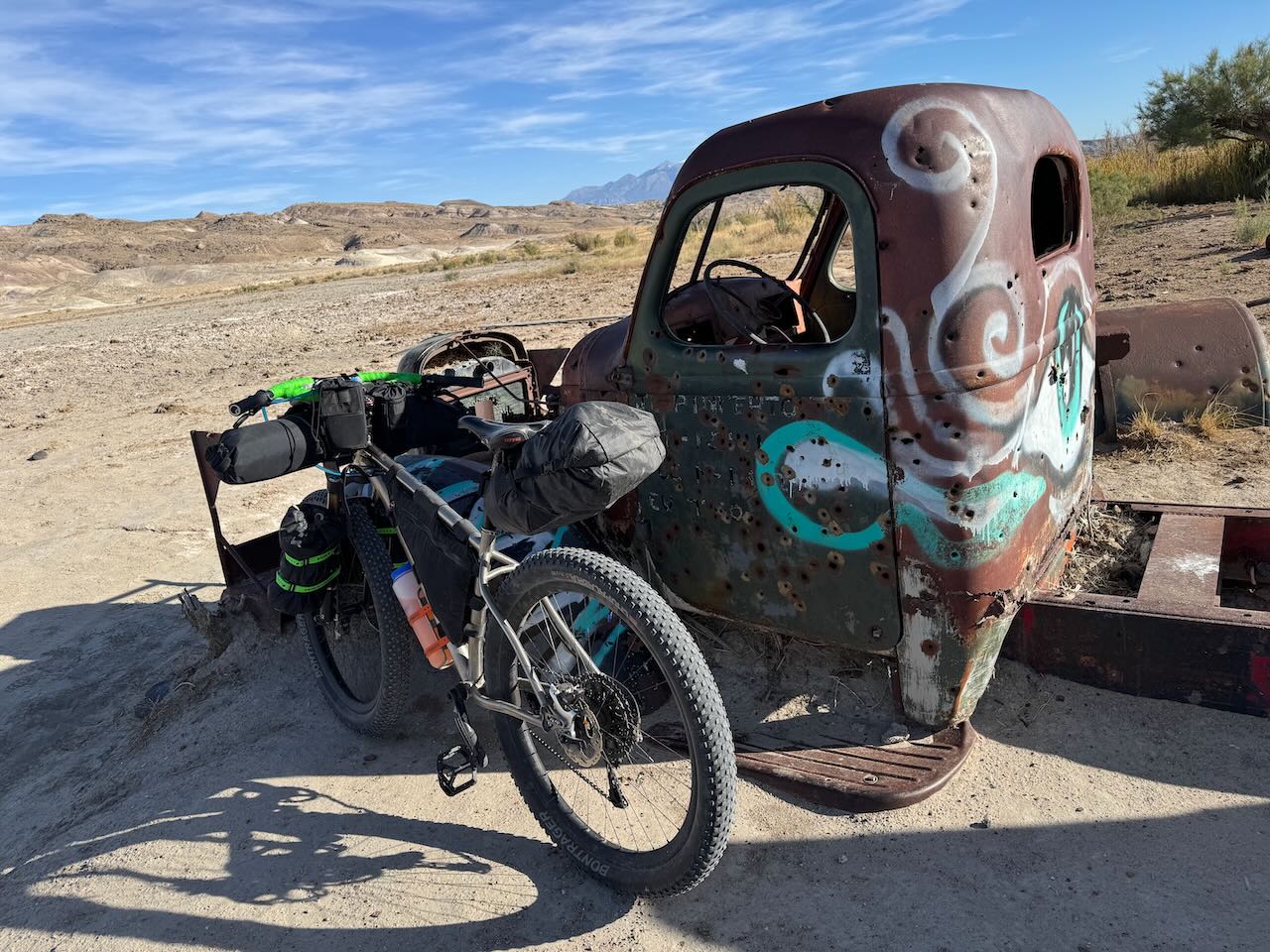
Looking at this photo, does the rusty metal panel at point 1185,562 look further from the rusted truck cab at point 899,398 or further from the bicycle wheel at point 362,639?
the bicycle wheel at point 362,639

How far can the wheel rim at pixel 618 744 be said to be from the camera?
2.55m

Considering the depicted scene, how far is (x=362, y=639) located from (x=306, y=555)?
2.09 ft

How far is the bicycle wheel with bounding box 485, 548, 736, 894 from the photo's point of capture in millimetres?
2277

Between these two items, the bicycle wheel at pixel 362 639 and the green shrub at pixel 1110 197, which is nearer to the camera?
the bicycle wheel at pixel 362 639

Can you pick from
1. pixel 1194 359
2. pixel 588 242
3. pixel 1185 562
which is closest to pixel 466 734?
pixel 1185 562

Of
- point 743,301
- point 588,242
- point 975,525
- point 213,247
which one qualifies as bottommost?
point 975,525

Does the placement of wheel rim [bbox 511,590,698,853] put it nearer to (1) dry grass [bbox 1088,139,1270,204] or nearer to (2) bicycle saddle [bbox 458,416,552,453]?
(2) bicycle saddle [bbox 458,416,552,453]

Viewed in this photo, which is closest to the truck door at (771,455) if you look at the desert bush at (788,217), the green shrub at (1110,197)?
the green shrub at (1110,197)

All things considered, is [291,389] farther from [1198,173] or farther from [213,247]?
[213,247]

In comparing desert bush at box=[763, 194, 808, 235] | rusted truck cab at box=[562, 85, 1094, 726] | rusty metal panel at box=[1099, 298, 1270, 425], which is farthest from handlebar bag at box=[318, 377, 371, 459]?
desert bush at box=[763, 194, 808, 235]

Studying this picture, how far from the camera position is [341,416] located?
338cm

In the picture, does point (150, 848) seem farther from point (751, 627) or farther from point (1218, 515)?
point (1218, 515)

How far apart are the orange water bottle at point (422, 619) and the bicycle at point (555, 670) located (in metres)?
0.09

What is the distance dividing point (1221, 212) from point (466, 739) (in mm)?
15565
